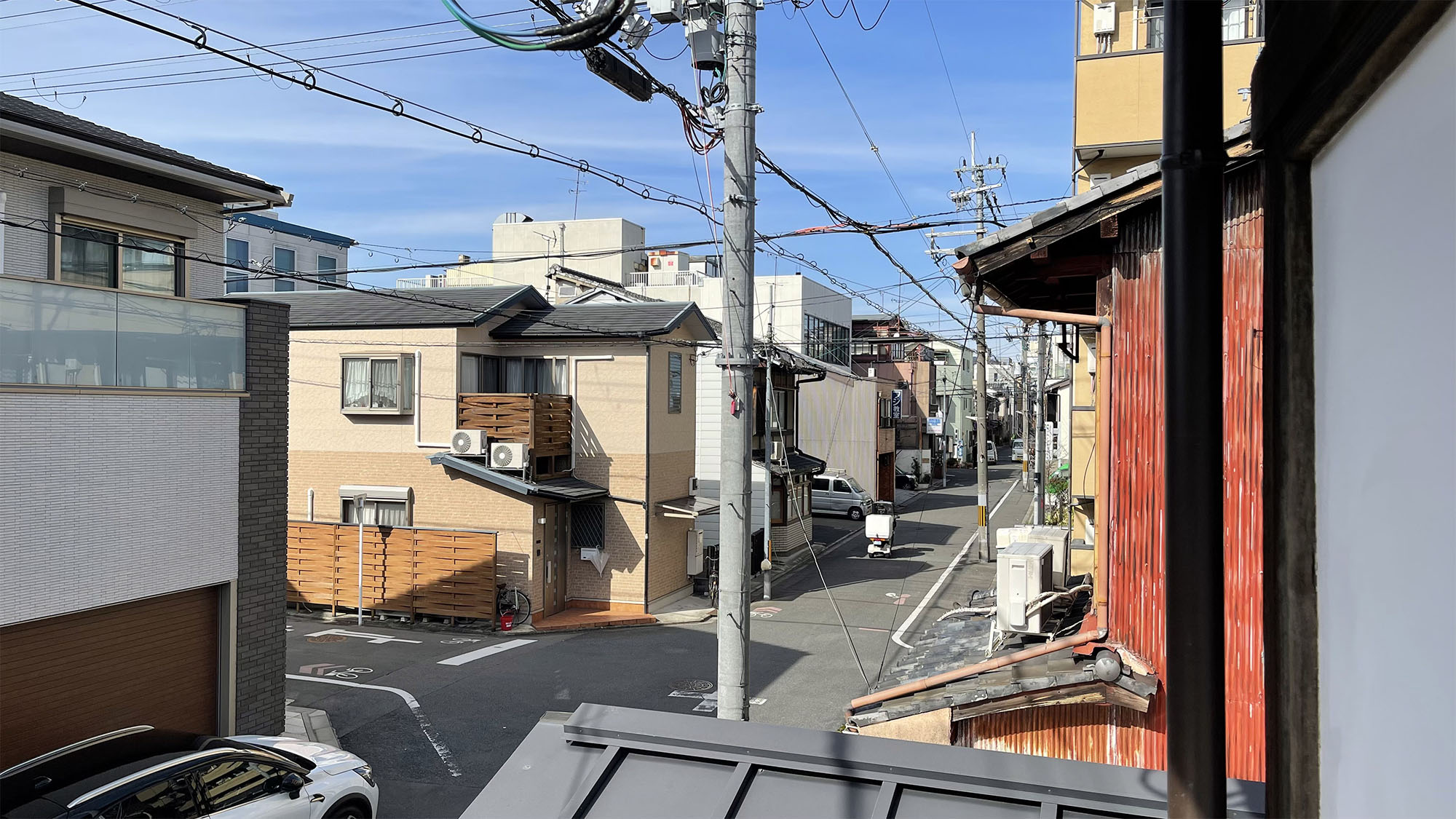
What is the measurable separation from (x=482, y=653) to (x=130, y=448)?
9691 millimetres

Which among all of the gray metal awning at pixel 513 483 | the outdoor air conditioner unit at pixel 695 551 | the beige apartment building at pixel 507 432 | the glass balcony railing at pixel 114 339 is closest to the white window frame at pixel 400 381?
the beige apartment building at pixel 507 432

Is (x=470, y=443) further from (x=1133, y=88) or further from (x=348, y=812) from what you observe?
(x=1133, y=88)

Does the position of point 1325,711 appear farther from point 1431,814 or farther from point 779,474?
point 779,474

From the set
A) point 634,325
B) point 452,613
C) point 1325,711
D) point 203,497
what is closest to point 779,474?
point 634,325

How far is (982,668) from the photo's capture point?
747 cm

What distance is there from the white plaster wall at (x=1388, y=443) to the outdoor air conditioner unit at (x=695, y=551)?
74.9 ft

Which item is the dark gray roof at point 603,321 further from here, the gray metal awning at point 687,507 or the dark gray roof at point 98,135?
the dark gray roof at point 98,135

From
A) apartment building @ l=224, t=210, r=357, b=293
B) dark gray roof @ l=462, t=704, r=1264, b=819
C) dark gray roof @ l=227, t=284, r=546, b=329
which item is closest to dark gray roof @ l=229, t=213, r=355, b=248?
apartment building @ l=224, t=210, r=357, b=293

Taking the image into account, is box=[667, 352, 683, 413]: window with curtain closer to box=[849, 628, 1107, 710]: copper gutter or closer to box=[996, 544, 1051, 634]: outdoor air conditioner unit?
box=[996, 544, 1051, 634]: outdoor air conditioner unit

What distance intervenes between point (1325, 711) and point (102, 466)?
37.8ft

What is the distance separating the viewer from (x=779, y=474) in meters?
31.0

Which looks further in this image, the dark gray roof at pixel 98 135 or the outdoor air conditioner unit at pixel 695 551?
the outdoor air conditioner unit at pixel 695 551

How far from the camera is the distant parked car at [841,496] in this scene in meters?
40.2

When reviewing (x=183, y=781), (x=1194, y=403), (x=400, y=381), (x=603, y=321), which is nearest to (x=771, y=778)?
(x=1194, y=403)
